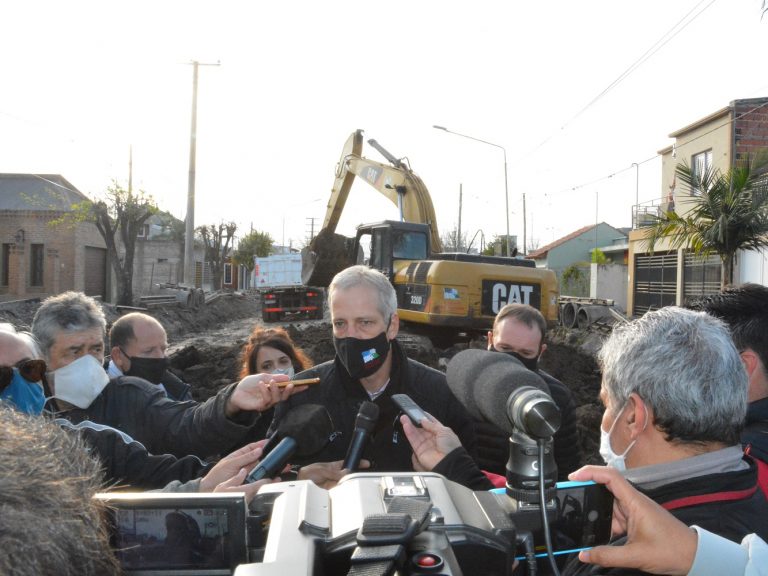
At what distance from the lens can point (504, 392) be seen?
5.65ft

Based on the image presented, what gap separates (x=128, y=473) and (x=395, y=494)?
1.51 meters

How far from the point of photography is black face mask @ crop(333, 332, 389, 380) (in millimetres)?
2973

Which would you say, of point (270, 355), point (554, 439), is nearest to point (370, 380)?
point (554, 439)

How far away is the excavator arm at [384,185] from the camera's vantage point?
13.4 meters

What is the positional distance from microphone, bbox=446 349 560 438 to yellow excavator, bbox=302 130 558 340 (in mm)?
8523

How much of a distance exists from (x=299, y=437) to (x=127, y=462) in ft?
2.69

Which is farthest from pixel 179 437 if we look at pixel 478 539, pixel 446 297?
pixel 446 297

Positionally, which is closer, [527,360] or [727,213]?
[527,360]

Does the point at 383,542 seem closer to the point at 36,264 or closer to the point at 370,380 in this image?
the point at 370,380

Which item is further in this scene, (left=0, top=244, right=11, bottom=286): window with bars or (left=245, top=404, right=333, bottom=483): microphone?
(left=0, top=244, right=11, bottom=286): window with bars

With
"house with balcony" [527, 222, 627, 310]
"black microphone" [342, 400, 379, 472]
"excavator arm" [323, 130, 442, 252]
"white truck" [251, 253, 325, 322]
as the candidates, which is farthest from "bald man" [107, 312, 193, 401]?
"white truck" [251, 253, 325, 322]

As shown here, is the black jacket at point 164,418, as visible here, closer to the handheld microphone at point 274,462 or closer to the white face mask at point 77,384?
the white face mask at point 77,384

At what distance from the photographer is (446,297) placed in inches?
420

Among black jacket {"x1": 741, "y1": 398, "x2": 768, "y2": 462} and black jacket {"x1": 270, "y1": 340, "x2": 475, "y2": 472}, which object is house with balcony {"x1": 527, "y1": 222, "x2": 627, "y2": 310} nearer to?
black jacket {"x1": 270, "y1": 340, "x2": 475, "y2": 472}
